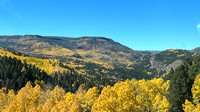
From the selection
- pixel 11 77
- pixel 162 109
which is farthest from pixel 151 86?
pixel 11 77

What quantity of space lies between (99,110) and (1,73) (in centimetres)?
11527

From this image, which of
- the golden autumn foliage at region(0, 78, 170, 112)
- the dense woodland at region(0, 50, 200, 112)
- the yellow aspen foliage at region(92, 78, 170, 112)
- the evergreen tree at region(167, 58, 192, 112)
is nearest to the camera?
the yellow aspen foliage at region(92, 78, 170, 112)

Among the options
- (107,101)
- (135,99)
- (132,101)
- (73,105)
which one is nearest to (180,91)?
(135,99)

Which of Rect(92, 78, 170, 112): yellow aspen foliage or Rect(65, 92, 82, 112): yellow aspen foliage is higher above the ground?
Rect(92, 78, 170, 112): yellow aspen foliage

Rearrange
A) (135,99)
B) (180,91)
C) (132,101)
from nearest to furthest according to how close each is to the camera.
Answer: (132,101) → (135,99) → (180,91)

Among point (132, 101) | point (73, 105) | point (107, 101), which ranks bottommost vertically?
point (73, 105)

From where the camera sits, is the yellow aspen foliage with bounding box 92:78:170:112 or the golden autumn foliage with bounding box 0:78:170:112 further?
the golden autumn foliage with bounding box 0:78:170:112

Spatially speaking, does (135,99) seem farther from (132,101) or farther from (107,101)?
(107,101)

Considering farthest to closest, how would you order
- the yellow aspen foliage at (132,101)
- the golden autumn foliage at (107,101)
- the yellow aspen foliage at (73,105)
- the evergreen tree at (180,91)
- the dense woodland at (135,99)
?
the evergreen tree at (180,91) → the yellow aspen foliage at (73,105) → the dense woodland at (135,99) → the golden autumn foliage at (107,101) → the yellow aspen foliage at (132,101)

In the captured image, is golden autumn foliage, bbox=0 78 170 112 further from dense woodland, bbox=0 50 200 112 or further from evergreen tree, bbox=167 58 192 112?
evergreen tree, bbox=167 58 192 112

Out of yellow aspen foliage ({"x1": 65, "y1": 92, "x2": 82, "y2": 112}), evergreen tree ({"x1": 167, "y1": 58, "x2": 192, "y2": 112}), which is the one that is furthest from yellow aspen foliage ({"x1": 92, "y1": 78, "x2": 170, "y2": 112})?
evergreen tree ({"x1": 167, "y1": 58, "x2": 192, "y2": 112})

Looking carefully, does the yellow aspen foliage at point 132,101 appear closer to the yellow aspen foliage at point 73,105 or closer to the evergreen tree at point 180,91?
the yellow aspen foliage at point 73,105

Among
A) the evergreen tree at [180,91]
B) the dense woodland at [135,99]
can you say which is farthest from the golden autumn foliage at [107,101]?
the evergreen tree at [180,91]

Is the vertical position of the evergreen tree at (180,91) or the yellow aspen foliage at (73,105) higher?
the evergreen tree at (180,91)
